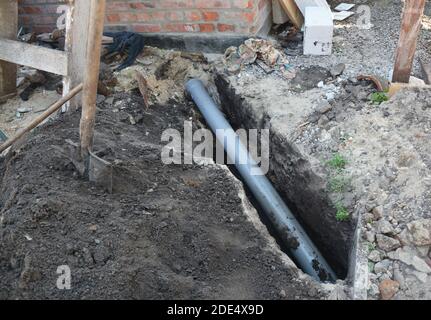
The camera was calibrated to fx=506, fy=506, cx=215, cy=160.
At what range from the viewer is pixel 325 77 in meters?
4.15

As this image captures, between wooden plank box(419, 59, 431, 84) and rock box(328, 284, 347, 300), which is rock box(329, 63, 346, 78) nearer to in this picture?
wooden plank box(419, 59, 431, 84)

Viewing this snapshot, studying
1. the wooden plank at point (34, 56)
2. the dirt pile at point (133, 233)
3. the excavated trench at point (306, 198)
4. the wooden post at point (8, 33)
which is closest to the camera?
the dirt pile at point (133, 233)

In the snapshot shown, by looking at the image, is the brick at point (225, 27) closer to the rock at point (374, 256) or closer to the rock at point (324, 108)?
the rock at point (324, 108)

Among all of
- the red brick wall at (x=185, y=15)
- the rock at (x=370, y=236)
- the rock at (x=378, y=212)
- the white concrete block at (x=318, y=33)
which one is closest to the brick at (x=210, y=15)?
the red brick wall at (x=185, y=15)

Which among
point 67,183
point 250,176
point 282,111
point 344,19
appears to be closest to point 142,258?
point 67,183

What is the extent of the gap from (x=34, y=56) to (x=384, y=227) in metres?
2.97

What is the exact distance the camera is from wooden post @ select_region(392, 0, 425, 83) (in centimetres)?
343

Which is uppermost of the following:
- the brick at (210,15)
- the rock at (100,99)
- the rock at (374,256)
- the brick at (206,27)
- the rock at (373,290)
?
the brick at (210,15)

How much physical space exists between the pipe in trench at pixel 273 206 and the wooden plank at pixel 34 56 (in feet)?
4.01

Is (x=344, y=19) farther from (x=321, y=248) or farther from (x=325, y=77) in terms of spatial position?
(x=321, y=248)

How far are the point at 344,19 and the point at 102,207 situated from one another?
326 centimetres

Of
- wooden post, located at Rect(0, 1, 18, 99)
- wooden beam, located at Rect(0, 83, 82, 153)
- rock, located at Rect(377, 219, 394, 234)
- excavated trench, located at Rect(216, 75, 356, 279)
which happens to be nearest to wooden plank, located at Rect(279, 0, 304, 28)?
excavated trench, located at Rect(216, 75, 356, 279)

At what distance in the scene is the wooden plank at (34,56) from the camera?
396 cm
